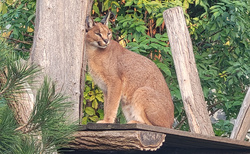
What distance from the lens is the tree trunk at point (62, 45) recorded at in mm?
5316

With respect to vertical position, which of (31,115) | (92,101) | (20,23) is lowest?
(31,115)

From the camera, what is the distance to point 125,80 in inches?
239

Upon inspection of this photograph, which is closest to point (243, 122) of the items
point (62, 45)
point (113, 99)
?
point (113, 99)

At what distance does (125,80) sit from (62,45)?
0.97m

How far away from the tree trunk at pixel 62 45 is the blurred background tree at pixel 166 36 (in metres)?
1.78

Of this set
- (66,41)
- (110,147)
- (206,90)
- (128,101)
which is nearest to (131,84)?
(128,101)

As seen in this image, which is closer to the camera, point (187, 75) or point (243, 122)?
point (187, 75)

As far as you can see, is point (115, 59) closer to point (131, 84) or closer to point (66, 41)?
point (131, 84)

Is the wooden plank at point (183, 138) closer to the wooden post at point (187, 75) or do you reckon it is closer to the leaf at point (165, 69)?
the wooden post at point (187, 75)

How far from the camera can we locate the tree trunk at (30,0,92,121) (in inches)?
209

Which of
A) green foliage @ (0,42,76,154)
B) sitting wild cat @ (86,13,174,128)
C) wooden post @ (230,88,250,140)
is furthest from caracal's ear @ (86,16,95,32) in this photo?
wooden post @ (230,88,250,140)

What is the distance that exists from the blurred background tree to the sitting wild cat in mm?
1042

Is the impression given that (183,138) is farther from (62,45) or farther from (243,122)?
(243,122)

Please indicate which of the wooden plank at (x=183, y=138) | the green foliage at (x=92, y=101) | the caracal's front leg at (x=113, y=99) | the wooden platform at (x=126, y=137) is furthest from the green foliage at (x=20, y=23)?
the wooden platform at (x=126, y=137)
